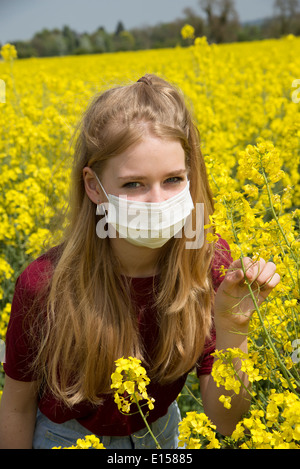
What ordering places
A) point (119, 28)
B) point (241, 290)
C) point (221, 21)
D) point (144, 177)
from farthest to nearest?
point (119, 28) < point (221, 21) < point (144, 177) < point (241, 290)

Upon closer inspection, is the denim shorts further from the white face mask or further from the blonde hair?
the white face mask

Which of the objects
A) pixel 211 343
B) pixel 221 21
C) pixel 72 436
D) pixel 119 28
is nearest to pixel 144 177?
pixel 211 343

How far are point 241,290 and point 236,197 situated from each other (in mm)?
250

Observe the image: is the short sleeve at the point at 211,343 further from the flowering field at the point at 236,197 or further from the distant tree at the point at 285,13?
the distant tree at the point at 285,13

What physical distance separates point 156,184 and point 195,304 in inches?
18.7

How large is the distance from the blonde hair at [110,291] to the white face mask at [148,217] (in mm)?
122

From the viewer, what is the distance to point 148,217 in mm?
1669

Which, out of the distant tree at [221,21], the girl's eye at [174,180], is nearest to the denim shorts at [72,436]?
the girl's eye at [174,180]

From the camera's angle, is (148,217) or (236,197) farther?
(148,217)

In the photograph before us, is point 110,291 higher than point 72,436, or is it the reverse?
point 110,291

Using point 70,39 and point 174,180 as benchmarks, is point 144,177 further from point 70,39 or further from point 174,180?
point 70,39

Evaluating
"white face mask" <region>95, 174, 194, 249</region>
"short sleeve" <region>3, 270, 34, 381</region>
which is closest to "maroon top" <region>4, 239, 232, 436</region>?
"short sleeve" <region>3, 270, 34, 381</region>
